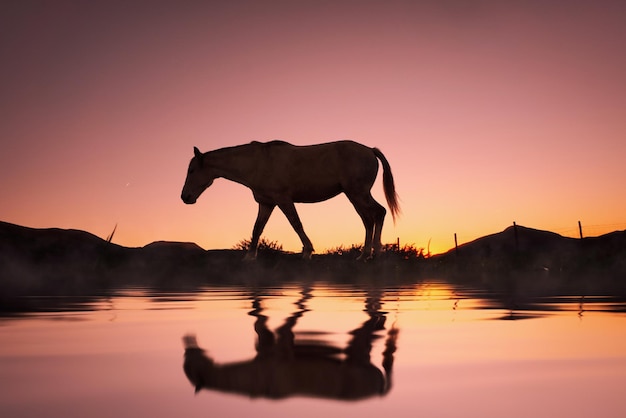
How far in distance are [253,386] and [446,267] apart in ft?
53.7

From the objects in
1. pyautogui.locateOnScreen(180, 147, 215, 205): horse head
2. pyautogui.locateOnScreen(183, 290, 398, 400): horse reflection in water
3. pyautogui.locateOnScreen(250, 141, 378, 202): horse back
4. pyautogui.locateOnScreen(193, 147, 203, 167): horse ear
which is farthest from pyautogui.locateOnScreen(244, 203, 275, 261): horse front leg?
pyautogui.locateOnScreen(183, 290, 398, 400): horse reflection in water

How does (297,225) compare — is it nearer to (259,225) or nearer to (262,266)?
(259,225)

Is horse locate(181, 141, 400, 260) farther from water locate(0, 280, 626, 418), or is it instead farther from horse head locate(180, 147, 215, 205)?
water locate(0, 280, 626, 418)

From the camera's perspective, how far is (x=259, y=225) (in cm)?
1180

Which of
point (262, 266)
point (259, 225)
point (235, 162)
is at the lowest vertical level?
point (262, 266)

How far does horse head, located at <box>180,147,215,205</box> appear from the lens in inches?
472

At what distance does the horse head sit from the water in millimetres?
7069

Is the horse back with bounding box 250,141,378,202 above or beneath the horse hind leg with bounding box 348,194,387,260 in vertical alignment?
above

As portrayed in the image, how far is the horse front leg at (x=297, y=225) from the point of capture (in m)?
11.2

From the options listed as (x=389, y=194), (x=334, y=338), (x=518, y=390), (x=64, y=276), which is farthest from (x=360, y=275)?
(x=518, y=390)

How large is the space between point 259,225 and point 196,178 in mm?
1356

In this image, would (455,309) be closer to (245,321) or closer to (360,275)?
(245,321)

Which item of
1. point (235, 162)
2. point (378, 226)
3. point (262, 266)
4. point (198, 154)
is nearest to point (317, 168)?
point (235, 162)

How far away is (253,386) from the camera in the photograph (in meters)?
2.17
